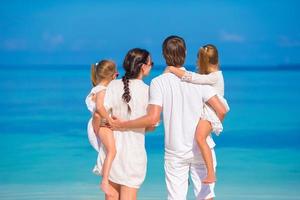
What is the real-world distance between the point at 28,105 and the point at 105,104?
9.55 metres

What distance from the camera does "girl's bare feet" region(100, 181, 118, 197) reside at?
399 centimetres

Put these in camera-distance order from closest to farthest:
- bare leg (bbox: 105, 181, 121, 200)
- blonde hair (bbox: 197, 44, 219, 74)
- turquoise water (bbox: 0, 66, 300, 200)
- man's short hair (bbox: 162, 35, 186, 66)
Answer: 1. man's short hair (bbox: 162, 35, 186, 66)
2. bare leg (bbox: 105, 181, 121, 200)
3. blonde hair (bbox: 197, 44, 219, 74)
4. turquoise water (bbox: 0, 66, 300, 200)

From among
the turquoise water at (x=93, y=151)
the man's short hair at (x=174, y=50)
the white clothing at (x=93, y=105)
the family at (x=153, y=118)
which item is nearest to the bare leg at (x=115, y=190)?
the family at (x=153, y=118)

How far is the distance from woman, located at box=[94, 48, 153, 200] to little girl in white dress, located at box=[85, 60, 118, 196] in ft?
0.12

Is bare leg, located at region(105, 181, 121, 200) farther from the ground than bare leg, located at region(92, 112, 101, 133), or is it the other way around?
bare leg, located at region(92, 112, 101, 133)

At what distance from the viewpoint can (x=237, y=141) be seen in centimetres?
953

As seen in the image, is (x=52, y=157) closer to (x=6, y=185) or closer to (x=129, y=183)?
(x=6, y=185)

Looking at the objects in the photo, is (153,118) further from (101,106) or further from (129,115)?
(101,106)

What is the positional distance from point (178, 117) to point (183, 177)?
29cm

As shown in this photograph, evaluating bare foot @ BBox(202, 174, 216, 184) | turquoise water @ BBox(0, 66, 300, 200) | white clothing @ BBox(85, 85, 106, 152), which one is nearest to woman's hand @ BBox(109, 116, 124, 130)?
white clothing @ BBox(85, 85, 106, 152)

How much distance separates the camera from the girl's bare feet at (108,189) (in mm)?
3986

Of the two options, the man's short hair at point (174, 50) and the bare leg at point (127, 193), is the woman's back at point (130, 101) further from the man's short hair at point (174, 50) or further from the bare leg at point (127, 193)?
the bare leg at point (127, 193)

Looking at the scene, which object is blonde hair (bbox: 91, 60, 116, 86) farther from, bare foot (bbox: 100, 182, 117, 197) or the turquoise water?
the turquoise water

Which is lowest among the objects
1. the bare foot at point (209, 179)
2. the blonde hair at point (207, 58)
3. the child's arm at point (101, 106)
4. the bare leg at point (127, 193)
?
the bare leg at point (127, 193)
